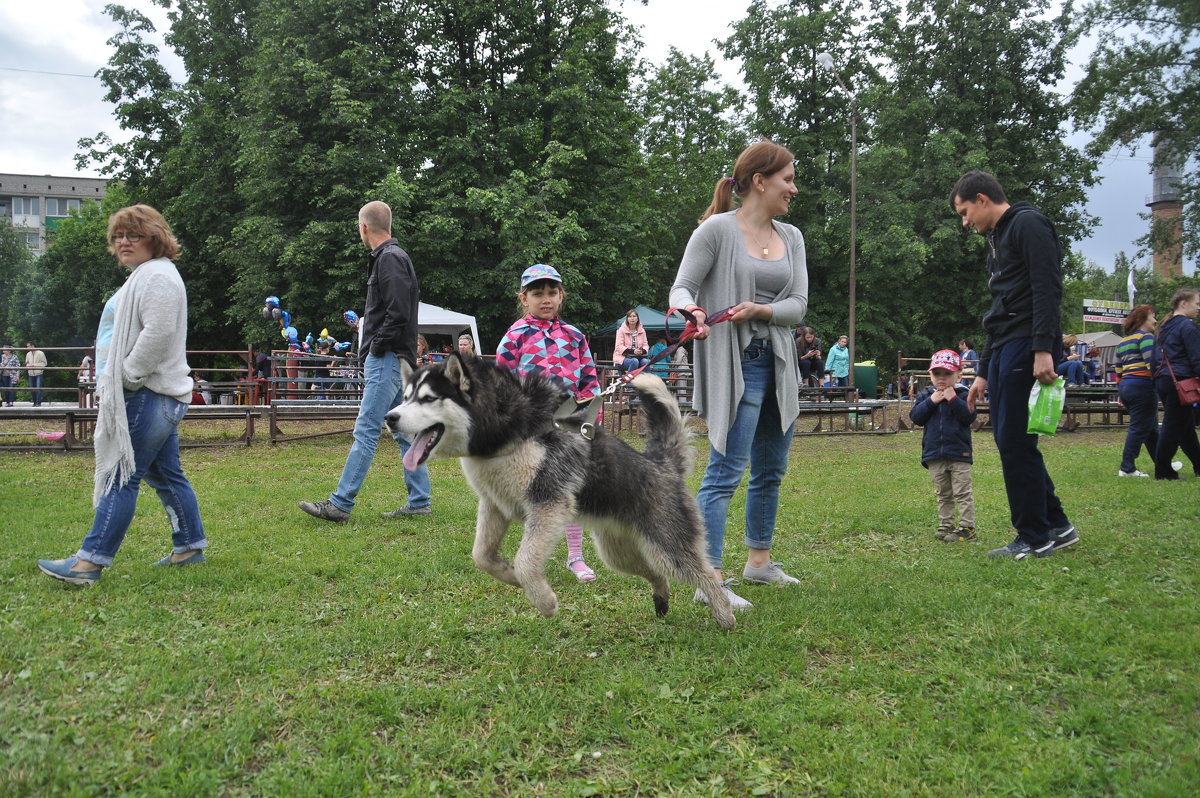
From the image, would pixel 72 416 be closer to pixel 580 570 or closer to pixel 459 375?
pixel 580 570

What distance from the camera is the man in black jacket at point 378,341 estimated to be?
6.41m

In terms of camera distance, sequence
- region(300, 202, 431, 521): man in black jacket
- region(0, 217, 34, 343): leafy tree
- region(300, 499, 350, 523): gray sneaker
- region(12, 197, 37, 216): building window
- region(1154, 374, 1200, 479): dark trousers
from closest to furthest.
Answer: region(300, 202, 431, 521): man in black jacket → region(300, 499, 350, 523): gray sneaker → region(1154, 374, 1200, 479): dark trousers → region(0, 217, 34, 343): leafy tree → region(12, 197, 37, 216): building window

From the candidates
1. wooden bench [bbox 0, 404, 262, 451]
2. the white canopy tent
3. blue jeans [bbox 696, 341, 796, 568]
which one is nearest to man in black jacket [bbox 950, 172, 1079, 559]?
blue jeans [bbox 696, 341, 796, 568]

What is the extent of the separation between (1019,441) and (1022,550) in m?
0.77

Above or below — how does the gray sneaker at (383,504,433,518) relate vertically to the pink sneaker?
above

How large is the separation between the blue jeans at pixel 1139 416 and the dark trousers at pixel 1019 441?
5.46m

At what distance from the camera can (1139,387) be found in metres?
9.52

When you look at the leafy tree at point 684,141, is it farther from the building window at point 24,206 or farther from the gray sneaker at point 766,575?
the building window at point 24,206

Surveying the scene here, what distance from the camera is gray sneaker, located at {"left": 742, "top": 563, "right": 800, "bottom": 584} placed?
4770 millimetres

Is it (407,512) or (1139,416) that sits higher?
(1139,416)

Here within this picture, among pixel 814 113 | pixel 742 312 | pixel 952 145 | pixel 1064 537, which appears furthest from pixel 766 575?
pixel 814 113

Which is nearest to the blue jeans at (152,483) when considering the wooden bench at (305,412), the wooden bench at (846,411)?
the wooden bench at (305,412)

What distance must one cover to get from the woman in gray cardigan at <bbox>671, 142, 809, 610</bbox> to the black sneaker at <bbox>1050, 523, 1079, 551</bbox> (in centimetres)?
245

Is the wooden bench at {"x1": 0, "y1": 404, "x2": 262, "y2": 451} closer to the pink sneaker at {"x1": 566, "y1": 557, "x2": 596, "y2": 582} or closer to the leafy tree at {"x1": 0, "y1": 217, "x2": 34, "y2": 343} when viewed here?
the pink sneaker at {"x1": 566, "y1": 557, "x2": 596, "y2": 582}
